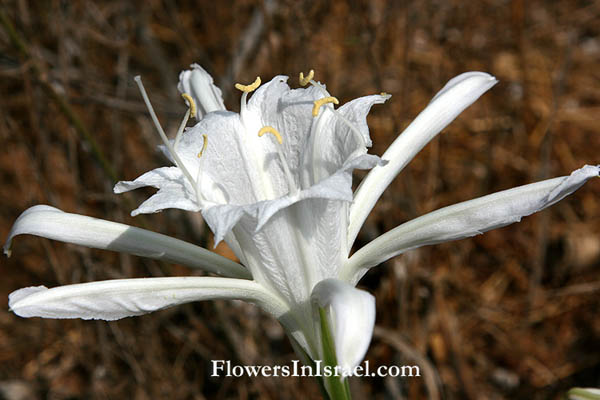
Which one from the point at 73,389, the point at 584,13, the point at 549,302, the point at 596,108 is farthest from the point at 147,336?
the point at 584,13

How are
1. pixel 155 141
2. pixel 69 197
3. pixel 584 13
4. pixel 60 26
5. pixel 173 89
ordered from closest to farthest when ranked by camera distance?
pixel 60 26 < pixel 155 141 < pixel 173 89 < pixel 69 197 < pixel 584 13

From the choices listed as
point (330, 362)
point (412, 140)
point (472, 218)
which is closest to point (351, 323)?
point (330, 362)

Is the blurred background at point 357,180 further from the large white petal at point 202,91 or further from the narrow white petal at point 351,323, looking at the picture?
the narrow white petal at point 351,323

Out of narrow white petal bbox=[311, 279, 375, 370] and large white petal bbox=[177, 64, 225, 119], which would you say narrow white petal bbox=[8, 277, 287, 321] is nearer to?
narrow white petal bbox=[311, 279, 375, 370]

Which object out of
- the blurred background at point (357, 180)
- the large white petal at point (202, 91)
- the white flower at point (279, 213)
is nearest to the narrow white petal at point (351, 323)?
the white flower at point (279, 213)

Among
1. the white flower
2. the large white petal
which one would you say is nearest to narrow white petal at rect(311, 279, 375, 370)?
the white flower

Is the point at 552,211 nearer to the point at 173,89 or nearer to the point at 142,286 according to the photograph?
the point at 173,89

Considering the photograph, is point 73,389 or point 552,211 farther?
point 552,211
